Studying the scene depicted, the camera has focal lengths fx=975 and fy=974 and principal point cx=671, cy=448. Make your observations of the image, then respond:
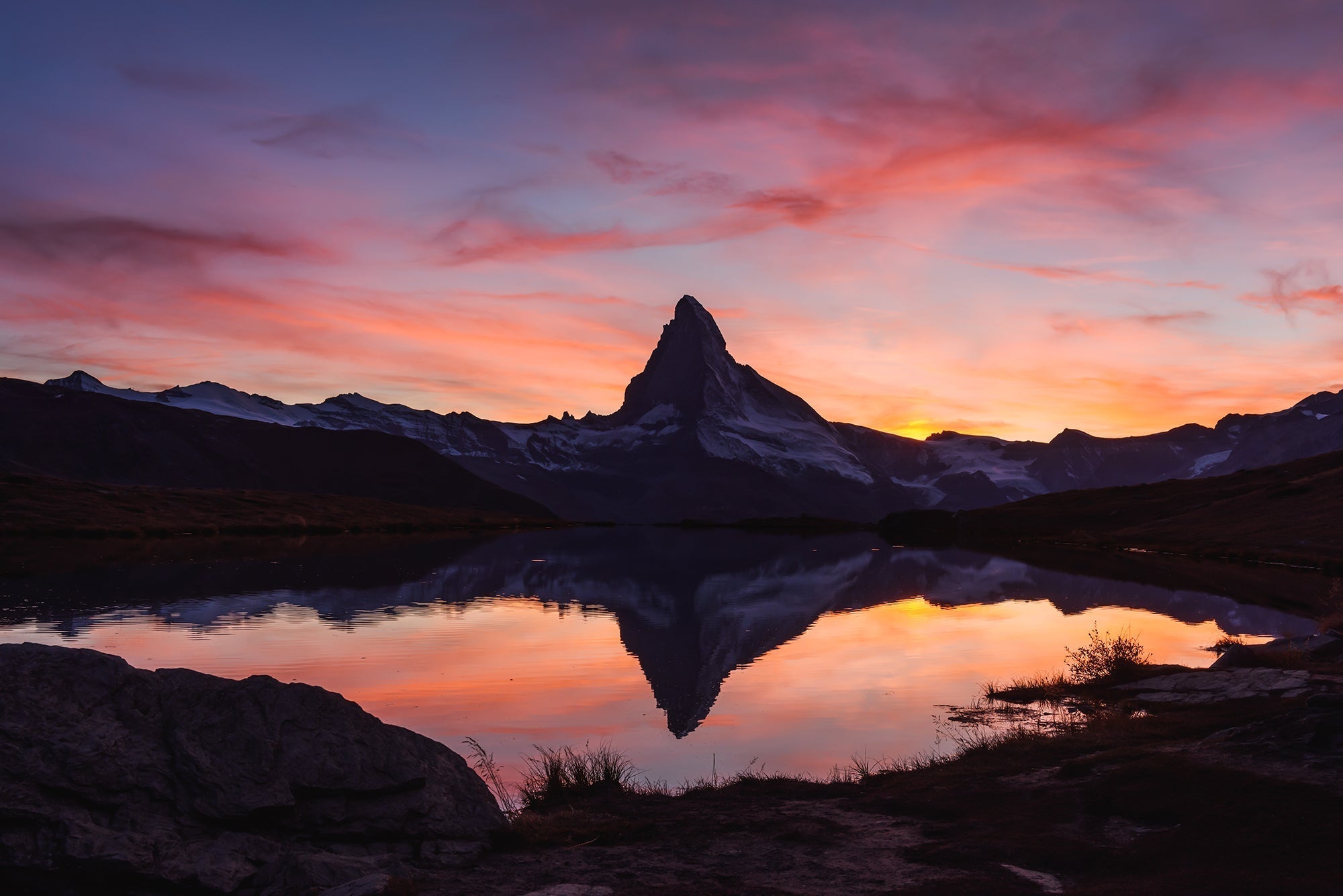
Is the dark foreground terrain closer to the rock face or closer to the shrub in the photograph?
the rock face

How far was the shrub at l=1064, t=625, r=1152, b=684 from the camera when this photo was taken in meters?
34.8

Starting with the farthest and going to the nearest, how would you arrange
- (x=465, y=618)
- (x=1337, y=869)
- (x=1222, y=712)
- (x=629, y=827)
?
(x=465, y=618) < (x=1222, y=712) < (x=629, y=827) < (x=1337, y=869)

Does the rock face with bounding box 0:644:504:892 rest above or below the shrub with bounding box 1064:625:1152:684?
above

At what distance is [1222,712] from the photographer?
24453 millimetres

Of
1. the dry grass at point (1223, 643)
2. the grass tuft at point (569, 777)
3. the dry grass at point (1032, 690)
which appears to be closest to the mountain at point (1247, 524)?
the dry grass at point (1223, 643)

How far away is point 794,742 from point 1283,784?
12.6 meters

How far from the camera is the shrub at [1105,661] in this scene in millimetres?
34812

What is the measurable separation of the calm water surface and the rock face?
6920 millimetres

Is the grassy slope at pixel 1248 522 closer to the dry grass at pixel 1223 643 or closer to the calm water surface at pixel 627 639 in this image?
the calm water surface at pixel 627 639

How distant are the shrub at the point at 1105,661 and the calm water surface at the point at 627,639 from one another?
2.24 metres

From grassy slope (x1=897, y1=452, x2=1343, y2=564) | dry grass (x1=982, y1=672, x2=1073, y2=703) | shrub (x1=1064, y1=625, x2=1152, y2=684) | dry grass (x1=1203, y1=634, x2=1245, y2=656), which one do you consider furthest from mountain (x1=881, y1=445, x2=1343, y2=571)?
dry grass (x1=982, y1=672, x2=1073, y2=703)

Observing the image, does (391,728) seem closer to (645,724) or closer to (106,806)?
(106,806)

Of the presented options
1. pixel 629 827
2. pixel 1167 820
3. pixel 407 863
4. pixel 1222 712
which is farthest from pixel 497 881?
pixel 1222 712

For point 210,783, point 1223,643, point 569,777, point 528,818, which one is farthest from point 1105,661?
point 210,783
